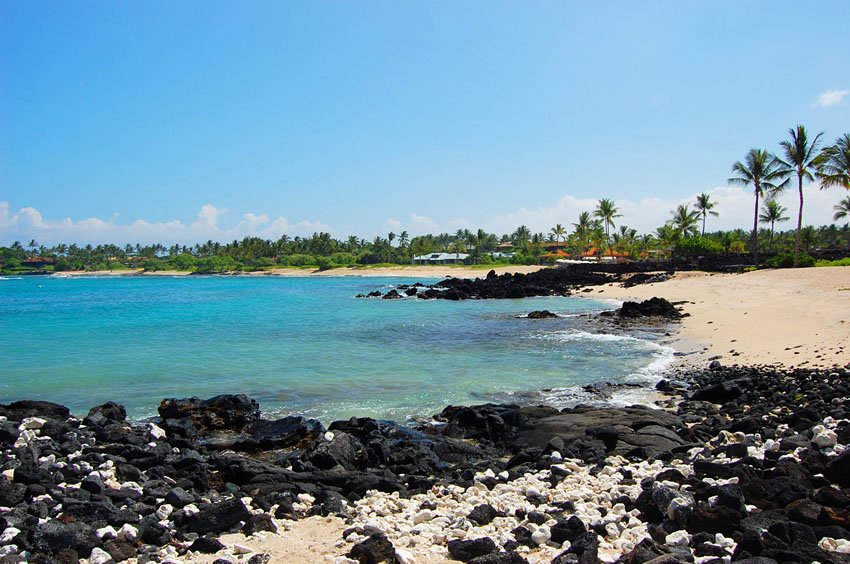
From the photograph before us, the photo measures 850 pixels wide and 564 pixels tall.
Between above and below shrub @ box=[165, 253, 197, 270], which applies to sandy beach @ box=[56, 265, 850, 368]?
below

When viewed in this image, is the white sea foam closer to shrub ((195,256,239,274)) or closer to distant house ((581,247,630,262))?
distant house ((581,247,630,262))

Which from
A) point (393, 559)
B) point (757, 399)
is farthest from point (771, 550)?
point (757, 399)

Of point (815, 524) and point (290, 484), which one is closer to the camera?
point (815, 524)

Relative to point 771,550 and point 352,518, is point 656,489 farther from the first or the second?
point 352,518

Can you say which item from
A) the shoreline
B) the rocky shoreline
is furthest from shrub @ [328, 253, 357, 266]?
the rocky shoreline

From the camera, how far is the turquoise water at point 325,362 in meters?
15.9

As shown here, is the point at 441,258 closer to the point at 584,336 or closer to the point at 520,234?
the point at 520,234

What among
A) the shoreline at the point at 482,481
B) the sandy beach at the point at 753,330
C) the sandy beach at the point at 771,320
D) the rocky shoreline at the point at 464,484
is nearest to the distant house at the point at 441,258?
the sandy beach at the point at 771,320

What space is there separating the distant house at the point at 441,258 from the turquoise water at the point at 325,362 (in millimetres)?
98973

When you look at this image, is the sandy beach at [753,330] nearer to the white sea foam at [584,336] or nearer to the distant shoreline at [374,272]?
the white sea foam at [584,336]

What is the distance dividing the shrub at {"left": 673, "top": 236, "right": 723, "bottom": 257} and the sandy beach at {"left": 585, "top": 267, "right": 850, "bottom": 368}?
116 feet

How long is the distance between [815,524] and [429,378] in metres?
13.1

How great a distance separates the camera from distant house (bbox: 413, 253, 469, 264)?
452 ft

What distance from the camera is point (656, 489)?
6.45 metres
